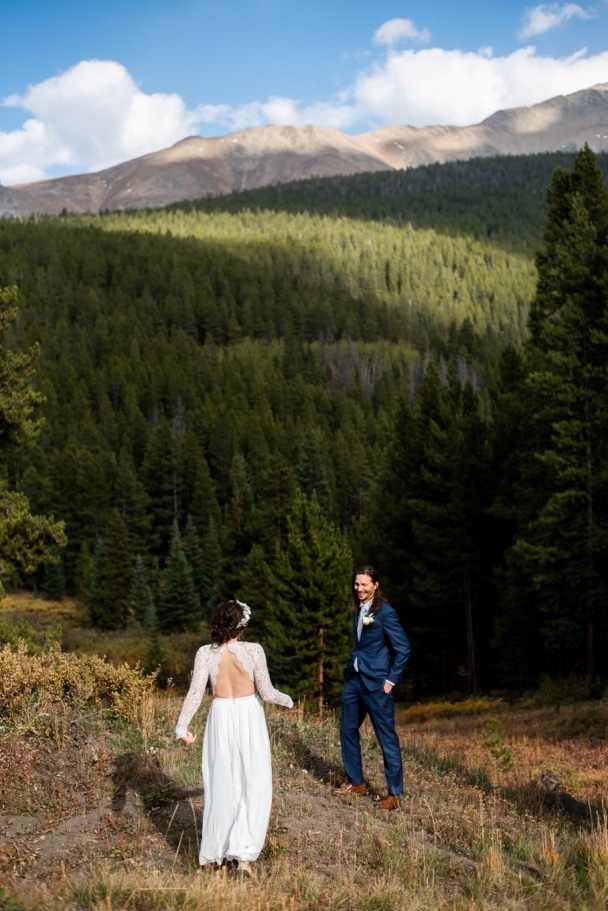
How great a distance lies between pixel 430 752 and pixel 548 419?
14944 mm

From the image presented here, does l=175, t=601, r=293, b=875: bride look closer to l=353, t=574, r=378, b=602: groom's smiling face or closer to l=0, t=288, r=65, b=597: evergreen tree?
l=353, t=574, r=378, b=602: groom's smiling face

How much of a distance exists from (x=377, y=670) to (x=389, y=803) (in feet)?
4.41

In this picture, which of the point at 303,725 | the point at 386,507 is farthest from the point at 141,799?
the point at 386,507

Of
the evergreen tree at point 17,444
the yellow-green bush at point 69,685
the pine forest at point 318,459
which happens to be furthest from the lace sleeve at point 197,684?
the pine forest at point 318,459

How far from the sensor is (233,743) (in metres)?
6.37

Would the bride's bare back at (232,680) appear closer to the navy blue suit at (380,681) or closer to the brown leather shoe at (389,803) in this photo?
the navy blue suit at (380,681)

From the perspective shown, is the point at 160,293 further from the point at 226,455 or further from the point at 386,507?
the point at 386,507

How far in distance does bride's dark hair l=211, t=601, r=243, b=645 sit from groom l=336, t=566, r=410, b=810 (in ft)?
6.57

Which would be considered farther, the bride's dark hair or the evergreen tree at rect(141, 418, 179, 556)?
the evergreen tree at rect(141, 418, 179, 556)

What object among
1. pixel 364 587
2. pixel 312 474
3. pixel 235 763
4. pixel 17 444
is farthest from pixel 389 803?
pixel 312 474

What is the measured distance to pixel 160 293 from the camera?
174125 mm

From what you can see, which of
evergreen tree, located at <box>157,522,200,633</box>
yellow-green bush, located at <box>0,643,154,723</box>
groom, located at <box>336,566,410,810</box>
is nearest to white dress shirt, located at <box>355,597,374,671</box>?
groom, located at <box>336,566,410,810</box>

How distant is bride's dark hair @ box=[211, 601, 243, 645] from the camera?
6.53m

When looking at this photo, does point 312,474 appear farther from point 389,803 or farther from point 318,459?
point 389,803
